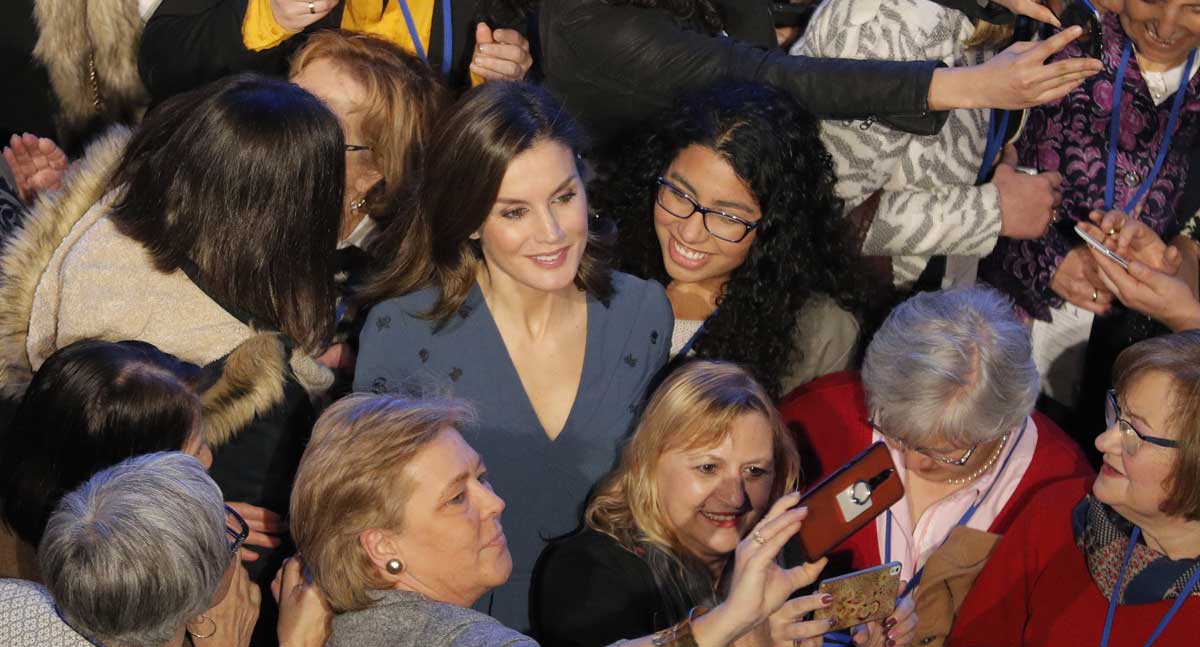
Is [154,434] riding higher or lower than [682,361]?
higher

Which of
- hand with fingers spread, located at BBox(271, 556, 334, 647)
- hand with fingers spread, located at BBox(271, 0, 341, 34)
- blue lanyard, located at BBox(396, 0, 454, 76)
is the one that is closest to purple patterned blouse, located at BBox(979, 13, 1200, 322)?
blue lanyard, located at BBox(396, 0, 454, 76)

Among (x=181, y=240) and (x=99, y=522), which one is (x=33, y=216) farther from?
(x=99, y=522)

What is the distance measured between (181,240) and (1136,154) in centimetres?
254

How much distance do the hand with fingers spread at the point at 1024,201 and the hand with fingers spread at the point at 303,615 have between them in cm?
211

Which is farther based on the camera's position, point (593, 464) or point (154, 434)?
point (593, 464)

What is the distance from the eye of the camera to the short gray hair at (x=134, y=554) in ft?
7.91

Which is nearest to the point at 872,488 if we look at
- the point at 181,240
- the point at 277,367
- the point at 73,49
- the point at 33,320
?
the point at 277,367

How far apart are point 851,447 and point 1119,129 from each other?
124 cm

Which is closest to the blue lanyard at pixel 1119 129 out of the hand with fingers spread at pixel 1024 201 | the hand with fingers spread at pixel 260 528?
the hand with fingers spread at pixel 1024 201

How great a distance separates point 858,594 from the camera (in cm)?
294

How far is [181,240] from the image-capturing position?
3195mm

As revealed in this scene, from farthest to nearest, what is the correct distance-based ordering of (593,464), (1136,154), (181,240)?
(1136,154)
(593,464)
(181,240)

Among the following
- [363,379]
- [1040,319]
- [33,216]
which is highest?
[33,216]

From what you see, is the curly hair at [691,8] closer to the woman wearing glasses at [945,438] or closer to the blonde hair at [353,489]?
the woman wearing glasses at [945,438]
